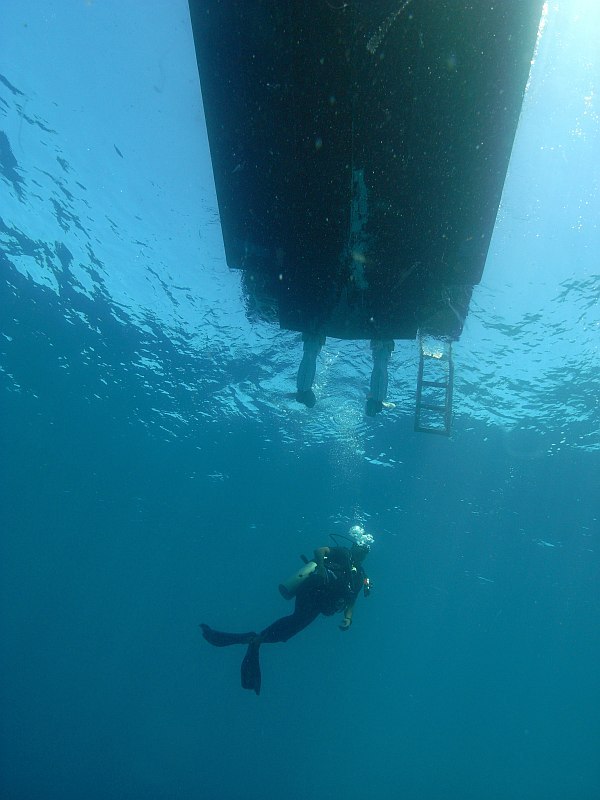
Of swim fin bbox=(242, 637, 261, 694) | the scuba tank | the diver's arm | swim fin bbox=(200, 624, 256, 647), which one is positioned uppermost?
the scuba tank

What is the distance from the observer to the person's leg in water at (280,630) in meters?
8.08

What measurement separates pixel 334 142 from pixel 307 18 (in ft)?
3.05

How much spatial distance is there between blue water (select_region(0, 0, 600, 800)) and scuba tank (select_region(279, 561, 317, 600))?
7811 mm

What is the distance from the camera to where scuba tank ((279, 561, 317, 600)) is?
8266mm

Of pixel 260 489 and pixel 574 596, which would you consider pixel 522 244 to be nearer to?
pixel 260 489

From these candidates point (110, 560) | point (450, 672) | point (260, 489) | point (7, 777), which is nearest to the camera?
point (260, 489)

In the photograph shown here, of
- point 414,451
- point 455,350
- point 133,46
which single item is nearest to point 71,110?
point 133,46

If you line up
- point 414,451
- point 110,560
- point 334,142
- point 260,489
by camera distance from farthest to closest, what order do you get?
point 110,560 < point 260,489 < point 414,451 < point 334,142

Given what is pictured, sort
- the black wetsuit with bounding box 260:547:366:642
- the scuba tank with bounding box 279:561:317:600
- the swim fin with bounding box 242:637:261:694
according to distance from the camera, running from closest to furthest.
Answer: the swim fin with bounding box 242:637:261:694 < the scuba tank with bounding box 279:561:317:600 < the black wetsuit with bounding box 260:547:366:642

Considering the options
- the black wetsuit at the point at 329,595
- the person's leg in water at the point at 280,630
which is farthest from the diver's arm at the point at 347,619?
the person's leg in water at the point at 280,630

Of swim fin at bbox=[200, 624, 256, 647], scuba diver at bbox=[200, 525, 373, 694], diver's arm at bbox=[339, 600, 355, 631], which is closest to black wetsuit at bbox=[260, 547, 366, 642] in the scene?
scuba diver at bbox=[200, 525, 373, 694]

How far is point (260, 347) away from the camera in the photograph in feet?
51.1

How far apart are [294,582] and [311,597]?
4.43 ft

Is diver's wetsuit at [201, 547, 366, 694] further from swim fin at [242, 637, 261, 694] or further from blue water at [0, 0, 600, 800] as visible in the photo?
blue water at [0, 0, 600, 800]
